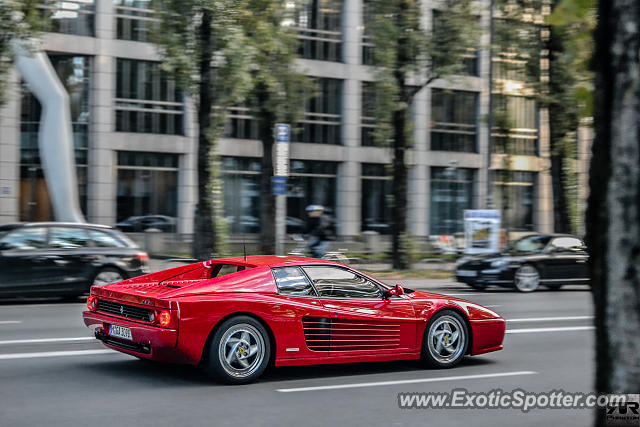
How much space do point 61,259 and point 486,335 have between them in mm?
8640

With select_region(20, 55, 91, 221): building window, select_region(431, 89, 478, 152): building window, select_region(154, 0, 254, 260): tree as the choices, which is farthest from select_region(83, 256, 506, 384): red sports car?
select_region(431, 89, 478, 152): building window

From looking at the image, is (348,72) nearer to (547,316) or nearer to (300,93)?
(300,93)

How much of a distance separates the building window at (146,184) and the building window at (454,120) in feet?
38.7

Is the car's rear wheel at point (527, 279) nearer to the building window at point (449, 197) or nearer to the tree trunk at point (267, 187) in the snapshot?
the tree trunk at point (267, 187)

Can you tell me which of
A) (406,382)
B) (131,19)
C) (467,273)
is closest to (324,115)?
(131,19)

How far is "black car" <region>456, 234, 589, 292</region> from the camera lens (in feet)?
67.8

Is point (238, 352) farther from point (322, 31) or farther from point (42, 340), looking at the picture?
point (322, 31)

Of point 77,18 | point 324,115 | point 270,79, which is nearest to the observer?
point 270,79

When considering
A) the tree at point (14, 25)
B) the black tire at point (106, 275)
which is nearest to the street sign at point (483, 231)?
the black tire at point (106, 275)

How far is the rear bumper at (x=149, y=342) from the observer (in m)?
7.38

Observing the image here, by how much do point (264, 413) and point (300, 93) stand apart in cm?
1792

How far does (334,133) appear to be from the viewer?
34.7 metres

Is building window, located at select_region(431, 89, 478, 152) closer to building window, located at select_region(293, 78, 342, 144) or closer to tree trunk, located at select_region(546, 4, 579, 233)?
building window, located at select_region(293, 78, 342, 144)

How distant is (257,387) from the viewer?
7699 mm
